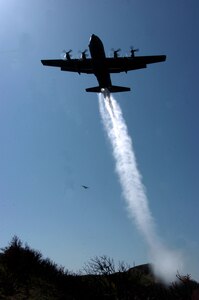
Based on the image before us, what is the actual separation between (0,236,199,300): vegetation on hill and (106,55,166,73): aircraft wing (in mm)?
27877

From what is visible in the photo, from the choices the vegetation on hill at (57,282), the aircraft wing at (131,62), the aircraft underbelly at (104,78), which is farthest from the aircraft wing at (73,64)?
the vegetation on hill at (57,282)

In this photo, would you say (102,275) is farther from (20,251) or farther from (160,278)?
(160,278)

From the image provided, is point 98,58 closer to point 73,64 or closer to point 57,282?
point 73,64

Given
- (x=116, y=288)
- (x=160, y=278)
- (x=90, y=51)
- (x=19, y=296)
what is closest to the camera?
(x=19, y=296)

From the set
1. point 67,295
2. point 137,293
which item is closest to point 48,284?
point 67,295

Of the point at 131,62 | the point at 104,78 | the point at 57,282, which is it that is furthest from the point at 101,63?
the point at 57,282

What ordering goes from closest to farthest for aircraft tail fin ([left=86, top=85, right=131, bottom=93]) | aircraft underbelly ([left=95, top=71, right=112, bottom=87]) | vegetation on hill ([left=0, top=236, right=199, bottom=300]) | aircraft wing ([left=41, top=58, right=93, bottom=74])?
vegetation on hill ([left=0, top=236, right=199, bottom=300]), aircraft underbelly ([left=95, top=71, right=112, bottom=87]), aircraft wing ([left=41, top=58, right=93, bottom=74]), aircraft tail fin ([left=86, top=85, right=131, bottom=93])

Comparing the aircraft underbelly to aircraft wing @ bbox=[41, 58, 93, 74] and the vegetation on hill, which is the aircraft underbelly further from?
the vegetation on hill

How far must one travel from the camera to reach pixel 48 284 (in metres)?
25.9

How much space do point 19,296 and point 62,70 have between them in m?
35.0

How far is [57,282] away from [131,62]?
105 feet

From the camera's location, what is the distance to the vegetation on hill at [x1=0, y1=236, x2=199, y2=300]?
23922mm

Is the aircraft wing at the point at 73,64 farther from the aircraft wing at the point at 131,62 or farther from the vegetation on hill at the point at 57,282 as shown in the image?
the vegetation on hill at the point at 57,282

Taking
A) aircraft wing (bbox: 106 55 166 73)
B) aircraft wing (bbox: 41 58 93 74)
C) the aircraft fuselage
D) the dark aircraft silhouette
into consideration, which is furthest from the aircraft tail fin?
aircraft wing (bbox: 41 58 93 74)
